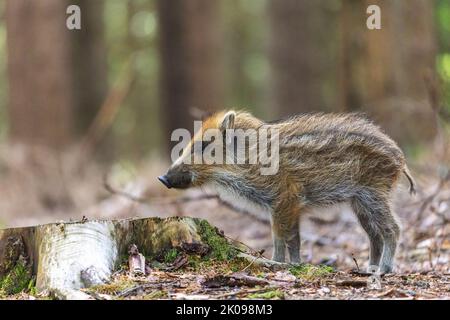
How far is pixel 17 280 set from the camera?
637 centimetres

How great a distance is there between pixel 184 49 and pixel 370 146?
589 inches

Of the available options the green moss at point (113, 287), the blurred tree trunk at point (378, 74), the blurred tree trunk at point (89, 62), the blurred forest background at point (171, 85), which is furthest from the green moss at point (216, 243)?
the blurred tree trunk at point (89, 62)

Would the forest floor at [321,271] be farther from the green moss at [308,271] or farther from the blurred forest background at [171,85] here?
the blurred forest background at [171,85]

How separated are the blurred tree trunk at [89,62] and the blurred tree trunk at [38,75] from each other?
17.9 feet

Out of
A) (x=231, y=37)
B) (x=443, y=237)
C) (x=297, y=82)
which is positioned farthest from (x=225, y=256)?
(x=231, y=37)

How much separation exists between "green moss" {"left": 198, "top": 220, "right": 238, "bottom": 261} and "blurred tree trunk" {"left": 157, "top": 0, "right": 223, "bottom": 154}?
601 inches

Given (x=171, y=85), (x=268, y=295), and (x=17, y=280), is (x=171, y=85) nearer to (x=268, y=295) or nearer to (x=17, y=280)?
(x=17, y=280)

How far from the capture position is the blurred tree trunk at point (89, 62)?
23750 millimetres

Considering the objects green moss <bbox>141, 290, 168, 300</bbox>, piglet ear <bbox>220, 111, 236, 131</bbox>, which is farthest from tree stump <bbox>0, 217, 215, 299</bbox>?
piglet ear <bbox>220, 111, 236, 131</bbox>

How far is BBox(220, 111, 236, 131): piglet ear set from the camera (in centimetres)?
792

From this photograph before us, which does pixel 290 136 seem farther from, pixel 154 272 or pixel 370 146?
pixel 154 272

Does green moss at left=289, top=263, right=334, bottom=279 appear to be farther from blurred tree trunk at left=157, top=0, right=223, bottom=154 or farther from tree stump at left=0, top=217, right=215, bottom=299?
blurred tree trunk at left=157, top=0, right=223, bottom=154

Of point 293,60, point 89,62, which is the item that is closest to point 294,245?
point 293,60

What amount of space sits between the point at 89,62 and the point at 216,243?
1875 cm
